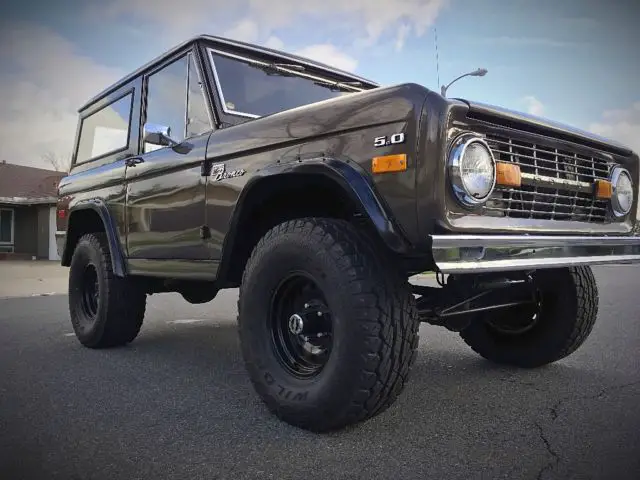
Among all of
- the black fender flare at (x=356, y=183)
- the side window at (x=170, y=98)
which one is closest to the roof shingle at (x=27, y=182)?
the side window at (x=170, y=98)

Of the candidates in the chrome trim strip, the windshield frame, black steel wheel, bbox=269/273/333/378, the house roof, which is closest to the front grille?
the chrome trim strip

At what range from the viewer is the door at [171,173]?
3246 millimetres

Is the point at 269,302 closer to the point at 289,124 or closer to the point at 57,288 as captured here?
the point at 289,124

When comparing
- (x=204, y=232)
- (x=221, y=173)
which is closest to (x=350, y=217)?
(x=221, y=173)

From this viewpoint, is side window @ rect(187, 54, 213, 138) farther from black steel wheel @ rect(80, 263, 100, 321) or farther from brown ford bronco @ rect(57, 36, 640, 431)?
black steel wheel @ rect(80, 263, 100, 321)

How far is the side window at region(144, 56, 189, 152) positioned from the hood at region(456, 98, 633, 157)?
1.99 m

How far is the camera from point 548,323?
134 inches

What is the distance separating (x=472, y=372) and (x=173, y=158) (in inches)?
94.9

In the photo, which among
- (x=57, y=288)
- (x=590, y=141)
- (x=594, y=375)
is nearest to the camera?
(x=590, y=141)

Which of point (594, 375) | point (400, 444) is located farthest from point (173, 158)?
point (594, 375)

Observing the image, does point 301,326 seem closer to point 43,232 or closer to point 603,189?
point 603,189

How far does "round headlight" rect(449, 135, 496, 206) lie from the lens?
221 cm

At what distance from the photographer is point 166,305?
7562 mm

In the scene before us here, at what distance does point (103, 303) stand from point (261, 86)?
208cm
